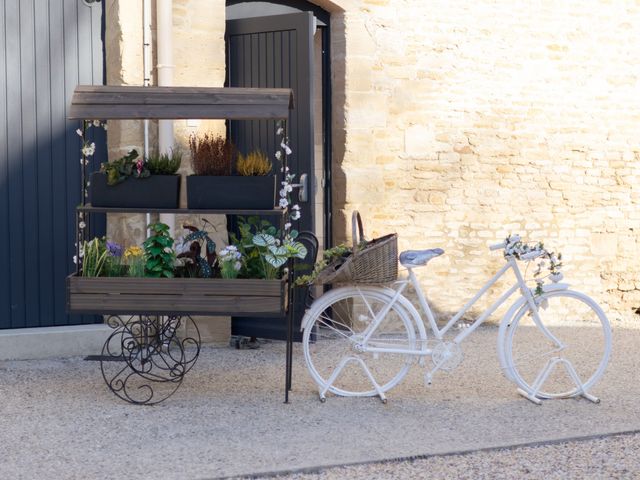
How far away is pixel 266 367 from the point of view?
5984 mm

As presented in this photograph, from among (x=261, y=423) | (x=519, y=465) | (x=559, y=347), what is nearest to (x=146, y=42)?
(x=261, y=423)

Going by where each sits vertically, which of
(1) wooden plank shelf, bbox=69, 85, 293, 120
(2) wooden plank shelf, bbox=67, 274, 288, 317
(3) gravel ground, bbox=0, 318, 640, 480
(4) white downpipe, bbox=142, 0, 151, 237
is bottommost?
(3) gravel ground, bbox=0, 318, 640, 480

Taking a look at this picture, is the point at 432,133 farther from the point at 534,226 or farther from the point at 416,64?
the point at 534,226

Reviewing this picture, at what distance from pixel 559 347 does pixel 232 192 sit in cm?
195

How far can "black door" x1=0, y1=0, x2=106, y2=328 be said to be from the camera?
6188 mm

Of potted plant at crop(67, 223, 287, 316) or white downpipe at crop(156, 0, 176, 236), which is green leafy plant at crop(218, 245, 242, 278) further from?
white downpipe at crop(156, 0, 176, 236)

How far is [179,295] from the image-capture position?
482 centimetres

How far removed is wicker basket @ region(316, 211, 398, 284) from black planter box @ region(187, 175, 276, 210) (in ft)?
1.57

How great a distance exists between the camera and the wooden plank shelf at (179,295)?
480cm

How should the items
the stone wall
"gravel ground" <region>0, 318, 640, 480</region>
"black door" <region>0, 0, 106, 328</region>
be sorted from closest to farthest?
"gravel ground" <region>0, 318, 640, 480</region>
"black door" <region>0, 0, 106, 328</region>
the stone wall

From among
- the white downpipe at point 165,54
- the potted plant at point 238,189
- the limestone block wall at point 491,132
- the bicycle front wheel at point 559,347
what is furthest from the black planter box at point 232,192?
the limestone block wall at point 491,132

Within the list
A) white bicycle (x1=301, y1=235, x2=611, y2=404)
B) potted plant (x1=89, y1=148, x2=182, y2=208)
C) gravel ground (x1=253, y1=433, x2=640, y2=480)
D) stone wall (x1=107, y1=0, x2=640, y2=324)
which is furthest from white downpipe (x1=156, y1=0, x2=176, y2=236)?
gravel ground (x1=253, y1=433, x2=640, y2=480)

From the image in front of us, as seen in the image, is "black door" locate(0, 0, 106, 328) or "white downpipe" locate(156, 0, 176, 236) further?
"white downpipe" locate(156, 0, 176, 236)

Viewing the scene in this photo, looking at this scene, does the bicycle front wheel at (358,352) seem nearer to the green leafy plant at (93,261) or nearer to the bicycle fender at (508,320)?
the bicycle fender at (508,320)
